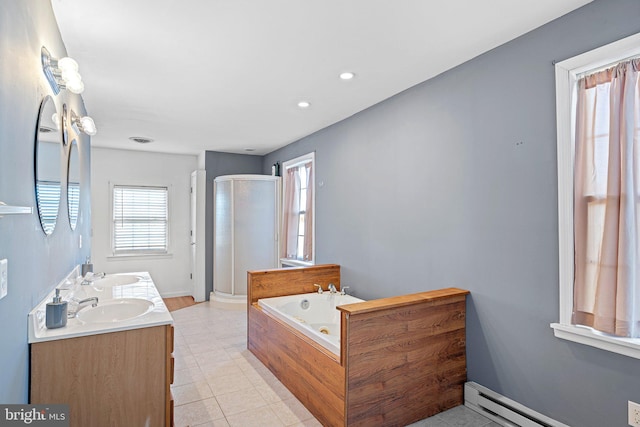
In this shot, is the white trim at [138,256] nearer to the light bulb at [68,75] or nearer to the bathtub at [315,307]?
the bathtub at [315,307]

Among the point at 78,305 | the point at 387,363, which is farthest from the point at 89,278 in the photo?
the point at 387,363

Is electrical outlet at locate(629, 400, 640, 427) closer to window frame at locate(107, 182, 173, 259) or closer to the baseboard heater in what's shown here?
the baseboard heater

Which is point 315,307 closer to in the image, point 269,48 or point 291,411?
point 291,411

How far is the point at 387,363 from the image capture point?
7.16 ft

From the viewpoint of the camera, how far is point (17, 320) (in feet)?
4.50

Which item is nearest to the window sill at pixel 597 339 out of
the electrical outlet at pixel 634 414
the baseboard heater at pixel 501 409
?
the electrical outlet at pixel 634 414

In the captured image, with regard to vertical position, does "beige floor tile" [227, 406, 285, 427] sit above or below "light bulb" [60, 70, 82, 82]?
below

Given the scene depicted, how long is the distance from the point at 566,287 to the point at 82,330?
2.45 meters

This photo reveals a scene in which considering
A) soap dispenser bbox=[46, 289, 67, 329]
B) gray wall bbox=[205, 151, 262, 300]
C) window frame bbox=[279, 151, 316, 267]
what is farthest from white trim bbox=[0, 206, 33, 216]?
gray wall bbox=[205, 151, 262, 300]

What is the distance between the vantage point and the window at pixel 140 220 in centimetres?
561

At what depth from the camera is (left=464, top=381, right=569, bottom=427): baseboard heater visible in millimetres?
2064

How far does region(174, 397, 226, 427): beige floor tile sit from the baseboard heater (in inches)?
66.8

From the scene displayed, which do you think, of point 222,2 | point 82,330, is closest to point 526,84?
point 222,2

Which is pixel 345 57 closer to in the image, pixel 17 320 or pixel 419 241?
pixel 419 241
